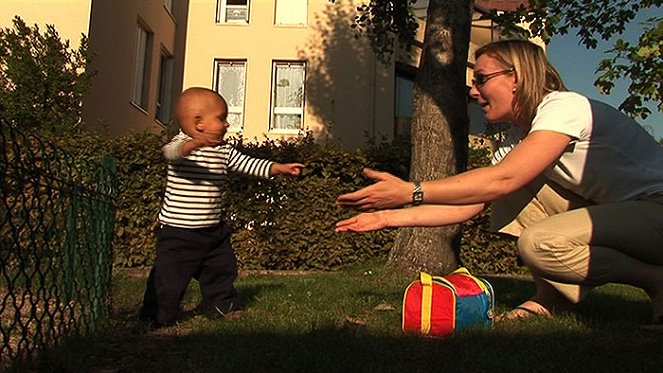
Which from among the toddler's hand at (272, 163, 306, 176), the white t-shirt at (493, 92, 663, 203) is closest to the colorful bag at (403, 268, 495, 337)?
the white t-shirt at (493, 92, 663, 203)

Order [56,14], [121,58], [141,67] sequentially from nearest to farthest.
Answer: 1. [56,14]
2. [121,58]
3. [141,67]

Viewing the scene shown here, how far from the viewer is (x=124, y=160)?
27.0 ft

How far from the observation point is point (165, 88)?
58.3ft

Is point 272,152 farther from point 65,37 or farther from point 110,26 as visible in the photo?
point 110,26

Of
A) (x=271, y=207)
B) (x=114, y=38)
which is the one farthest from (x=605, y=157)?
(x=114, y=38)

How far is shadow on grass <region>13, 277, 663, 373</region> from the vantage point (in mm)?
2732

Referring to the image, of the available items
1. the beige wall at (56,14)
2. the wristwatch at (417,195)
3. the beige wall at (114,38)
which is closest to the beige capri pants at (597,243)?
the wristwatch at (417,195)

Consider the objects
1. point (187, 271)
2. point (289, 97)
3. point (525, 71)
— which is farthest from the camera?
point (289, 97)

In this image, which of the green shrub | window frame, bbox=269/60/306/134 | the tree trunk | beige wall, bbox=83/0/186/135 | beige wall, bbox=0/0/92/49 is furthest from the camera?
window frame, bbox=269/60/306/134

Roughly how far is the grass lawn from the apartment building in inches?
491

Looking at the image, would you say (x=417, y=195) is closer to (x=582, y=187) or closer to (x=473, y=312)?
(x=473, y=312)

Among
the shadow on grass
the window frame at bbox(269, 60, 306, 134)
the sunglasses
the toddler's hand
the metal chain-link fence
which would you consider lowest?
the shadow on grass

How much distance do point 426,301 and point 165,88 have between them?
1558 centimetres

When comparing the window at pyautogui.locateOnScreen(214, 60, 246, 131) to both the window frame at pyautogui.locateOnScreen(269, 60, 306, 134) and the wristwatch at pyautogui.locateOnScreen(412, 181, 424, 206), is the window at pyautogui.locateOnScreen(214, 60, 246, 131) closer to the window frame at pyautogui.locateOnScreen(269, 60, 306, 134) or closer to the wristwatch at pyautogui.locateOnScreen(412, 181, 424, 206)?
the window frame at pyautogui.locateOnScreen(269, 60, 306, 134)
